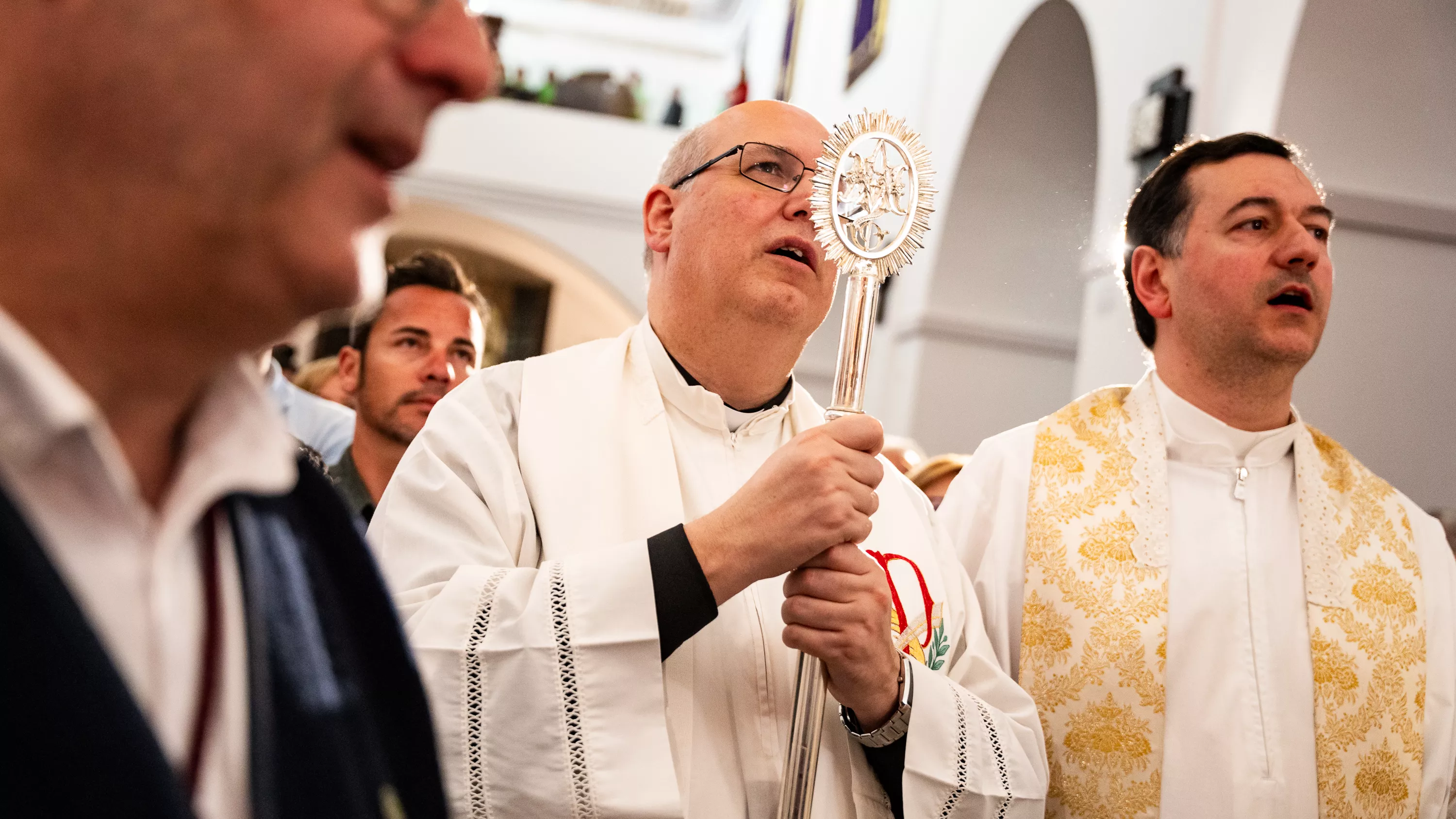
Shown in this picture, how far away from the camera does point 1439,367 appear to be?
3.99 meters

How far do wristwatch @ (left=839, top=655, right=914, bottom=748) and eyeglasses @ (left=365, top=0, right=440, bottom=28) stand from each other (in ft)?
4.18

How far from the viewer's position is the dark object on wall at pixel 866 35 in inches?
371

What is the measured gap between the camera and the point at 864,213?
5.98 ft

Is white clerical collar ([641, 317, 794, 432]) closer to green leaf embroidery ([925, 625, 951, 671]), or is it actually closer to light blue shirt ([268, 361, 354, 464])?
green leaf embroidery ([925, 625, 951, 671])

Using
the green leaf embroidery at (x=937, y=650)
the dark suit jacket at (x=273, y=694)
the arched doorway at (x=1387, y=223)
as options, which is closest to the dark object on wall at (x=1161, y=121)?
the arched doorway at (x=1387, y=223)

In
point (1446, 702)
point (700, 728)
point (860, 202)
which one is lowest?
point (1446, 702)

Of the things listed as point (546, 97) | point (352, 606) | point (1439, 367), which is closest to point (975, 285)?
point (1439, 367)

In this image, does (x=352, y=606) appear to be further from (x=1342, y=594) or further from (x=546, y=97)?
(x=546, y=97)

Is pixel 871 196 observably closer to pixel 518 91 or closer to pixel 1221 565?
pixel 1221 565

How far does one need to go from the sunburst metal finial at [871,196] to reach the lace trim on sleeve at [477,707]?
72 centimetres

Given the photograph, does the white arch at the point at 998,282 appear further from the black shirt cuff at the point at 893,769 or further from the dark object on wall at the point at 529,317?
the dark object on wall at the point at 529,317

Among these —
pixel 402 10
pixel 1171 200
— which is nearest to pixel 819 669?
pixel 402 10

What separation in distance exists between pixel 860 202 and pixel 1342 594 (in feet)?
4.89

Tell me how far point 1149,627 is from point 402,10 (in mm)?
2122
